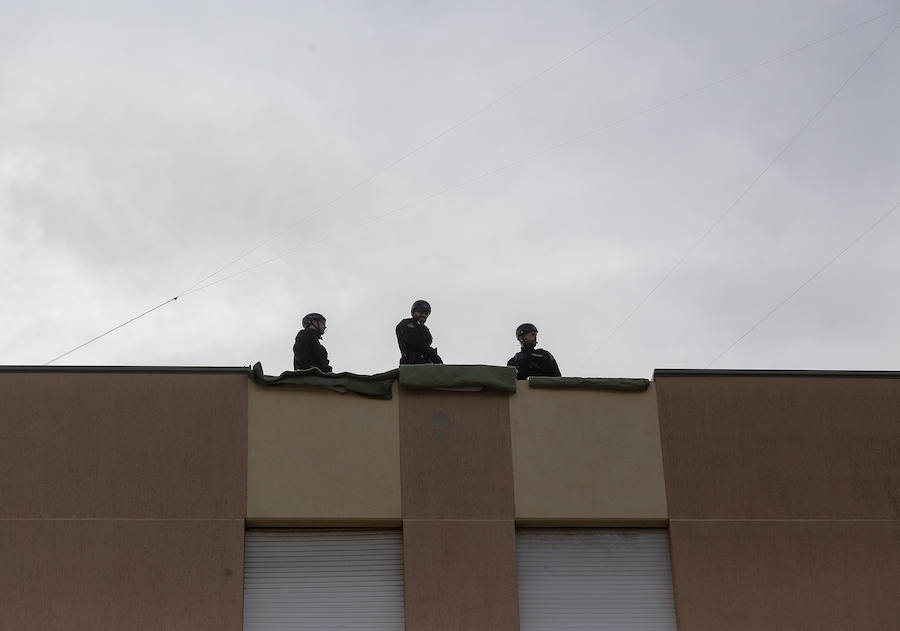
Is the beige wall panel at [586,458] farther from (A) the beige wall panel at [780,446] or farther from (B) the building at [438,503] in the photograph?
(A) the beige wall panel at [780,446]

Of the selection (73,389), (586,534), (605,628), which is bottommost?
(605,628)

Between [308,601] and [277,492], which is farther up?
[277,492]

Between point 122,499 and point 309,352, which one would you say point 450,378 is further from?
point 122,499

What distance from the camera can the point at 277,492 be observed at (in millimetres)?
17125

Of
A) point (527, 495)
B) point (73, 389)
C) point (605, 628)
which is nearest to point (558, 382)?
point (527, 495)

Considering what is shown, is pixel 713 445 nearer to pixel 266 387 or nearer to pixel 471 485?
pixel 471 485

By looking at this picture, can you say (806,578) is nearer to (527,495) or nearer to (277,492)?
(527,495)

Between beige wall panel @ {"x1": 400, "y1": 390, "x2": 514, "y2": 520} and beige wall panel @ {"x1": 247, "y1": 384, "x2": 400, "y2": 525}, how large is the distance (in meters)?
0.18

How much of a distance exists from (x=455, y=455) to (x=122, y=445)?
389cm

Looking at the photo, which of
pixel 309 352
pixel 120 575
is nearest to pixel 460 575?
pixel 309 352

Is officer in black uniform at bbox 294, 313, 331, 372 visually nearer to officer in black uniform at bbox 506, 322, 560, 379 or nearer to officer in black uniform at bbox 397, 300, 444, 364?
officer in black uniform at bbox 397, 300, 444, 364

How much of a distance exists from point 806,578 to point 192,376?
7.61 m

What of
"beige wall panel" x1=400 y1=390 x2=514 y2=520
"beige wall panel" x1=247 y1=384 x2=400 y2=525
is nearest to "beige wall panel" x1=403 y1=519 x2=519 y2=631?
"beige wall panel" x1=400 y1=390 x2=514 y2=520

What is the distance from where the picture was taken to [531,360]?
1873cm
